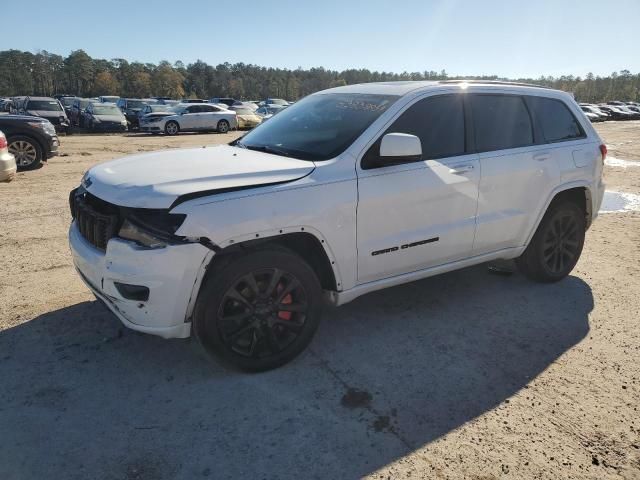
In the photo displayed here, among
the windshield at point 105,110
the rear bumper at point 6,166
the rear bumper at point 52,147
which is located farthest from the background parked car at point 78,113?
the rear bumper at point 6,166

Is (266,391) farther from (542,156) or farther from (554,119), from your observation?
(554,119)

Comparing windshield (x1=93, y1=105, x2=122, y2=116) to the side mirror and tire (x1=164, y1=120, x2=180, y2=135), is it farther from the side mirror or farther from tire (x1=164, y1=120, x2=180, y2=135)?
the side mirror

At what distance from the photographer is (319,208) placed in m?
3.04

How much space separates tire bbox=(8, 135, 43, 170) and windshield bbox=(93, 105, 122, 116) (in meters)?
13.6

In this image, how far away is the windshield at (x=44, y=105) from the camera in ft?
63.1

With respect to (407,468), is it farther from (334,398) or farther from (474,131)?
(474,131)

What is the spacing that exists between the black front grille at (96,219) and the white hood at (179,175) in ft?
0.31

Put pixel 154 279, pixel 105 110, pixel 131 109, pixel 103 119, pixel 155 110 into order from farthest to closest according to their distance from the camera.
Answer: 1. pixel 131 109
2. pixel 155 110
3. pixel 105 110
4. pixel 103 119
5. pixel 154 279

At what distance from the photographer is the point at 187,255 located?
2.68m

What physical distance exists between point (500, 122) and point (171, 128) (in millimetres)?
21442

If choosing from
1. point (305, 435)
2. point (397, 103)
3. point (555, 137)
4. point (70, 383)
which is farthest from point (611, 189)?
point (70, 383)

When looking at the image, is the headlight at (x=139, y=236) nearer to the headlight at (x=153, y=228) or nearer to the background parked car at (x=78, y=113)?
the headlight at (x=153, y=228)

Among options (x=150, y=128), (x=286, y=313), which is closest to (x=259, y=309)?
(x=286, y=313)

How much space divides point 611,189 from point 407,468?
9262 millimetres
